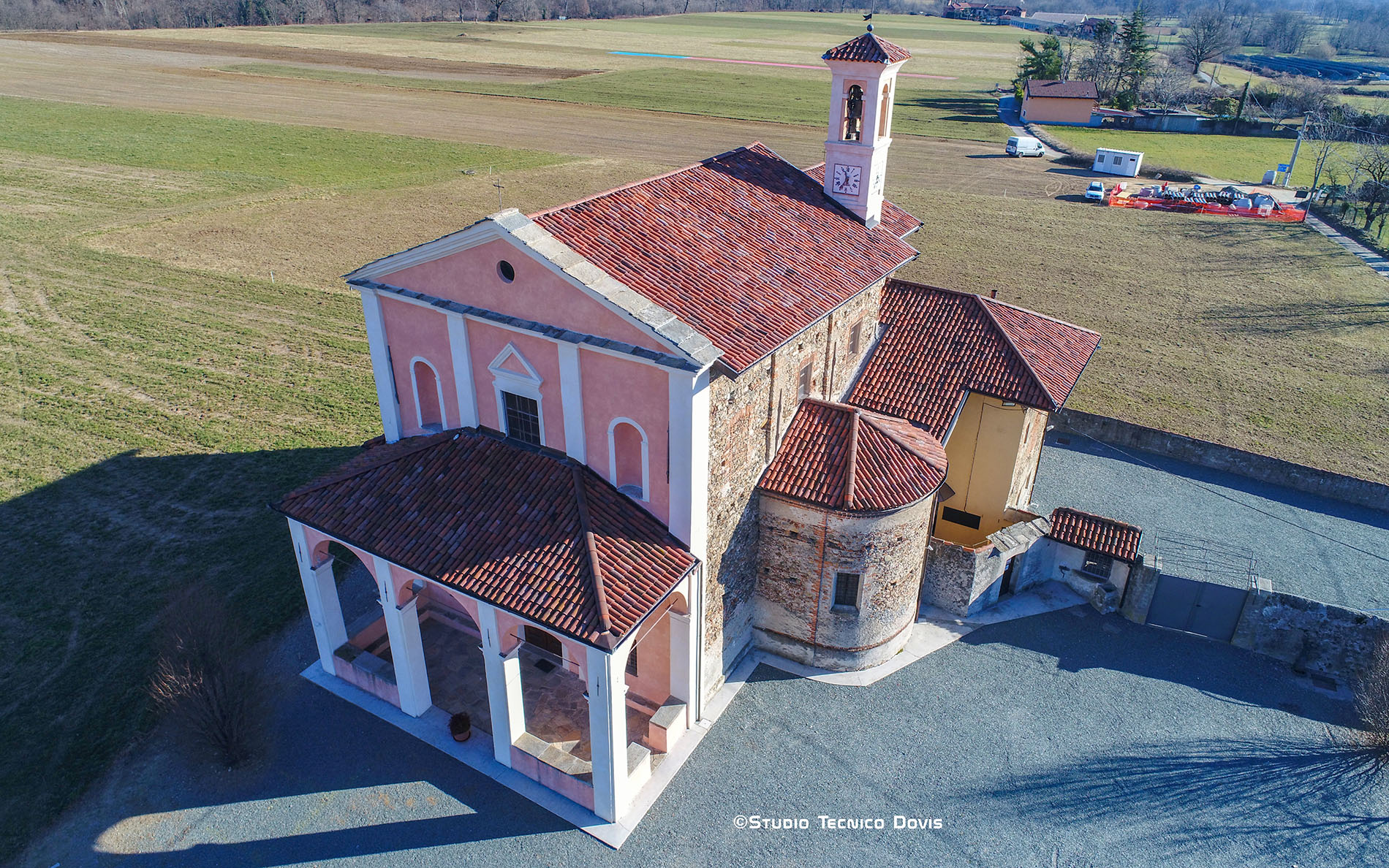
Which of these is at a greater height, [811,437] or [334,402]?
[811,437]

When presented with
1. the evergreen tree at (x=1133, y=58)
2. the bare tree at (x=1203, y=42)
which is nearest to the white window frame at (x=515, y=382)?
the evergreen tree at (x=1133, y=58)

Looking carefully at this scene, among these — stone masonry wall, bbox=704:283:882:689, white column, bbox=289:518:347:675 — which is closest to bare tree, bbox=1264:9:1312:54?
stone masonry wall, bbox=704:283:882:689

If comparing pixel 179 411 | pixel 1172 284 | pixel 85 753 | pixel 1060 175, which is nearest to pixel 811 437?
pixel 85 753

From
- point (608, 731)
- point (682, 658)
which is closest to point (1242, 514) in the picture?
point (682, 658)

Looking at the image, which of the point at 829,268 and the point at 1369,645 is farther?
the point at 829,268

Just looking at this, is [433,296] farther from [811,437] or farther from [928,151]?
[928,151]

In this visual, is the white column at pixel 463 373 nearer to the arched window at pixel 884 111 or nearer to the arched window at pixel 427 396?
the arched window at pixel 427 396

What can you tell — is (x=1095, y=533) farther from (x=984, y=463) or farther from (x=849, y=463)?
(x=849, y=463)
